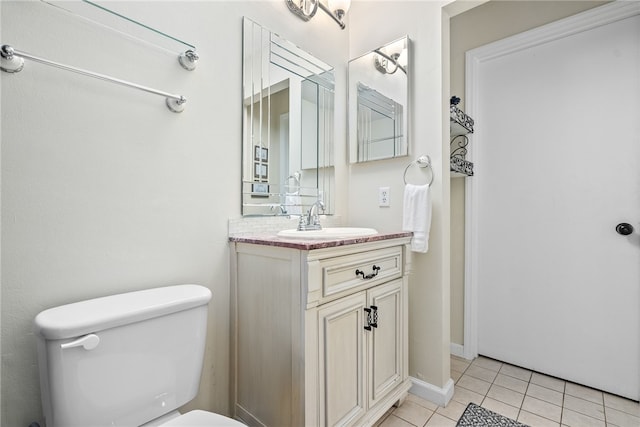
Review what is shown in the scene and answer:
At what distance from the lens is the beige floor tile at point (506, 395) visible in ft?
5.07

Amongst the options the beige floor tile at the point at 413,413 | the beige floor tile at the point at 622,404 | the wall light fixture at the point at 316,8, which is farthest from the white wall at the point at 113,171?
the beige floor tile at the point at 622,404

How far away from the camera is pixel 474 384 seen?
1.72 m

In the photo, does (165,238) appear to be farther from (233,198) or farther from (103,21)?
(103,21)

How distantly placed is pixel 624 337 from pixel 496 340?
0.64 m

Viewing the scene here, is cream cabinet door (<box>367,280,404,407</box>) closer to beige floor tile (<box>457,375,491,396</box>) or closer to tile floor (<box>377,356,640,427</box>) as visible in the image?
tile floor (<box>377,356,640,427</box>)

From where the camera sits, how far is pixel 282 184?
1522 mm

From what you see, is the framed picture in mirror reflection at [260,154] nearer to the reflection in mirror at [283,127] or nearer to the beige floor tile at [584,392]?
the reflection in mirror at [283,127]

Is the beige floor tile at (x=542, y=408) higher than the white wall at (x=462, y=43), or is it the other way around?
the white wall at (x=462, y=43)

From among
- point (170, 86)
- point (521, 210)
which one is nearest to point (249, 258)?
point (170, 86)

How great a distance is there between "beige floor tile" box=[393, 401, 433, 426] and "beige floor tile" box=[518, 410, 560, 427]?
429 millimetres

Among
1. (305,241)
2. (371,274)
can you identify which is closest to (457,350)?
(371,274)

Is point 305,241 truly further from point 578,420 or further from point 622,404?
point 622,404

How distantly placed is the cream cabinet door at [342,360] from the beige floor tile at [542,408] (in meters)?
0.96

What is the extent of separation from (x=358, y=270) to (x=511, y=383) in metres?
1.36
